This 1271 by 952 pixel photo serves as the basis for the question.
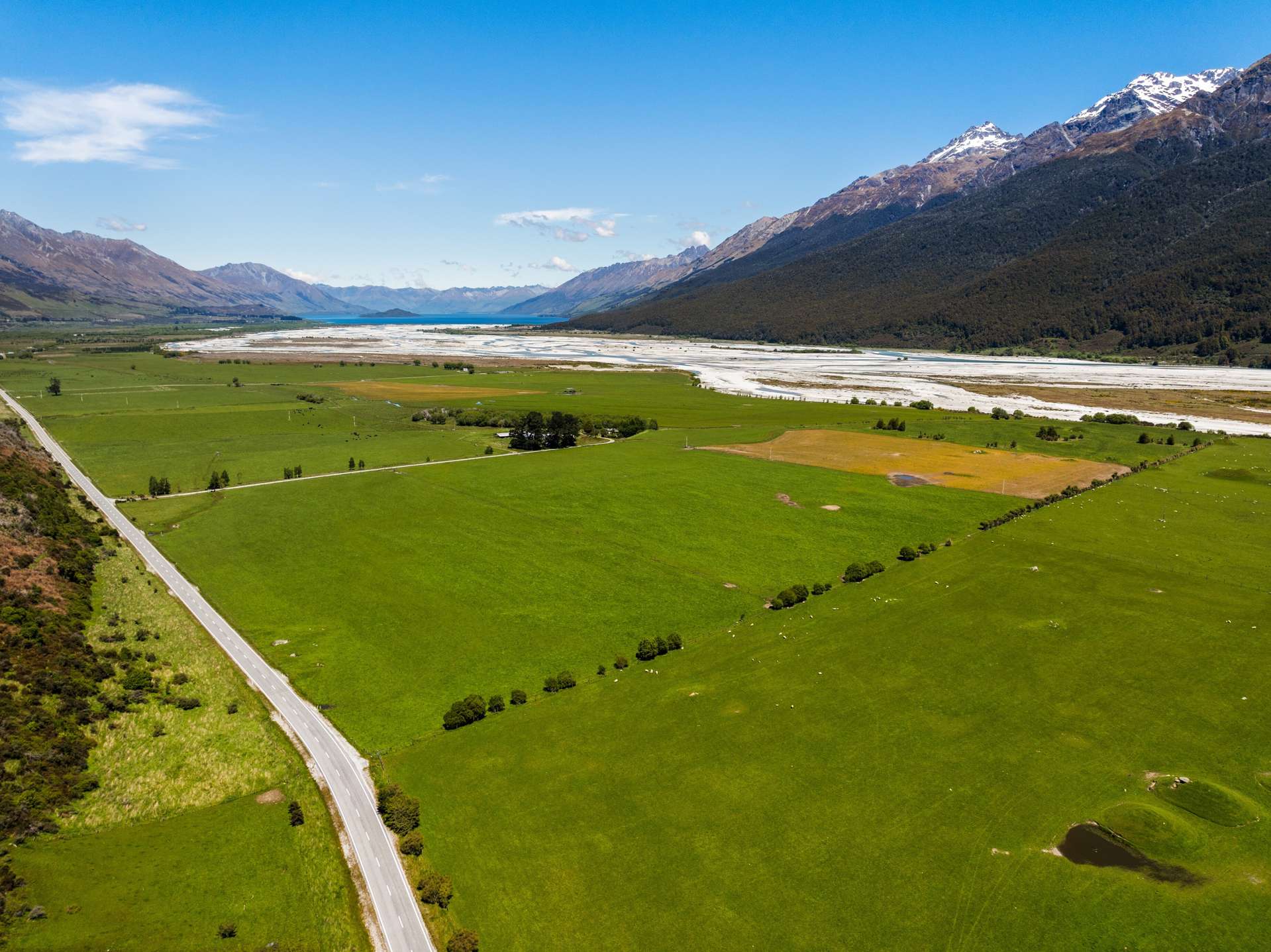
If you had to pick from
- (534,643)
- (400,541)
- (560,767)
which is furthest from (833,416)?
(560,767)

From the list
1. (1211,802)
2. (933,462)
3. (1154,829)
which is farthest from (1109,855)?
(933,462)

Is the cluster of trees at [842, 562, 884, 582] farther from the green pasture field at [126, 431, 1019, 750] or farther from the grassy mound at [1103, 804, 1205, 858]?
the grassy mound at [1103, 804, 1205, 858]

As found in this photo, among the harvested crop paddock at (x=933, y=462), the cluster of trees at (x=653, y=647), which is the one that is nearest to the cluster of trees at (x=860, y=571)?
the cluster of trees at (x=653, y=647)

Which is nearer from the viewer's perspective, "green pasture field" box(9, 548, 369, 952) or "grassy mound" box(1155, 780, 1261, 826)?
"green pasture field" box(9, 548, 369, 952)

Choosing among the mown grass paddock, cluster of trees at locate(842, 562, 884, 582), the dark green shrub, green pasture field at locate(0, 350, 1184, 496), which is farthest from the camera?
green pasture field at locate(0, 350, 1184, 496)

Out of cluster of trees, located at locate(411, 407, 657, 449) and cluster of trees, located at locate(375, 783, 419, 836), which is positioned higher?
cluster of trees, located at locate(411, 407, 657, 449)

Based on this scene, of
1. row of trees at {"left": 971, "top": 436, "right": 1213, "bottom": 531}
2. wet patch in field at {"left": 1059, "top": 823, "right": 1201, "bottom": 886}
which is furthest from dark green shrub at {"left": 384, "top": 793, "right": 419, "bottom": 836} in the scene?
row of trees at {"left": 971, "top": 436, "right": 1213, "bottom": 531}

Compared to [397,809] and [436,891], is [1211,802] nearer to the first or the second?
[436,891]
